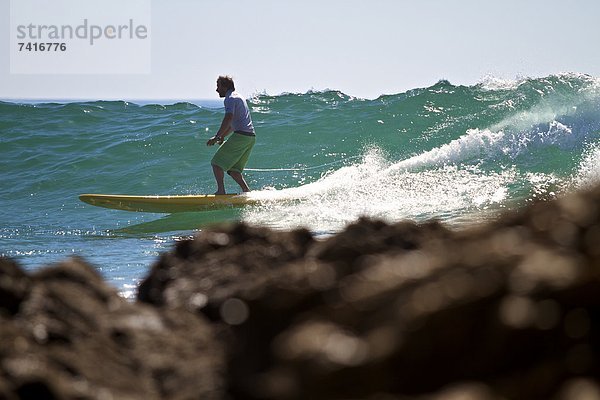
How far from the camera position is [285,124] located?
2242cm

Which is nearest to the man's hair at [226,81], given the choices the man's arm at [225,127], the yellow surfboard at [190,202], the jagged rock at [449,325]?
the man's arm at [225,127]

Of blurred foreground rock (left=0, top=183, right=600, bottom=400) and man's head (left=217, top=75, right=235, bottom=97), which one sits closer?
blurred foreground rock (left=0, top=183, right=600, bottom=400)

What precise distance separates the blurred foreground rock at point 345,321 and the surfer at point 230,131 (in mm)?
10122

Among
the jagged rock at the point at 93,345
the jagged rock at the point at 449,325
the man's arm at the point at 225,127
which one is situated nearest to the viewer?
the jagged rock at the point at 449,325

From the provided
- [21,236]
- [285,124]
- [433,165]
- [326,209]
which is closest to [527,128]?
[433,165]

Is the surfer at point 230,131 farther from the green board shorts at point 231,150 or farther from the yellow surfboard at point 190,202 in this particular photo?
the yellow surfboard at point 190,202

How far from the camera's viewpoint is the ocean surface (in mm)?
11891

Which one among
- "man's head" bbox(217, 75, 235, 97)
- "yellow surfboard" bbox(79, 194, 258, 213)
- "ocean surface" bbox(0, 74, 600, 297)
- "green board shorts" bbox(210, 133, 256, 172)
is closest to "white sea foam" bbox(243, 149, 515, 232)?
"ocean surface" bbox(0, 74, 600, 297)

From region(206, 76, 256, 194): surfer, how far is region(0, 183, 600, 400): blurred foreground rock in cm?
1012

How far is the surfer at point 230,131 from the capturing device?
41.1 feet

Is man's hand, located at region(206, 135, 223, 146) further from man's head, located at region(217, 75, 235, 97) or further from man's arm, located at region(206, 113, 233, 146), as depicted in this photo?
man's head, located at region(217, 75, 235, 97)

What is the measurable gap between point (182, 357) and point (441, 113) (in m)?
20.4

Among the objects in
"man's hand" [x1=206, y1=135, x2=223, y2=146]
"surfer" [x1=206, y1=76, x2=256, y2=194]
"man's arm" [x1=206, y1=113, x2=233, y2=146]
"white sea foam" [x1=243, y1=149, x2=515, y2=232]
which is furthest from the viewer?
"surfer" [x1=206, y1=76, x2=256, y2=194]

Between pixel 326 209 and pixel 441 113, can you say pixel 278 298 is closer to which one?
pixel 326 209
